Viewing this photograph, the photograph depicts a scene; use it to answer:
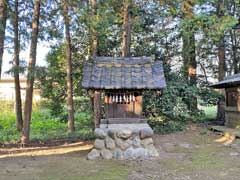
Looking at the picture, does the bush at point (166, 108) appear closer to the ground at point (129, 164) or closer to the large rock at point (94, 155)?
the ground at point (129, 164)

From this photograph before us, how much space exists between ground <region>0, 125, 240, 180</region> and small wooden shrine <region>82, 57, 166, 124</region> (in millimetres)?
1329

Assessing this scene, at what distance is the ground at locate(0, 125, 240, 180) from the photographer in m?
6.42

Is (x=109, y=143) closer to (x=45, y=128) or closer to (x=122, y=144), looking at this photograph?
(x=122, y=144)

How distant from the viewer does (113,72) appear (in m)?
9.19

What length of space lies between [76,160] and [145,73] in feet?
9.79

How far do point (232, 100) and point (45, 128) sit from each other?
8.21 metres

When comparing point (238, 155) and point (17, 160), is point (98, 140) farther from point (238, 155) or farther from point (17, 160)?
point (238, 155)

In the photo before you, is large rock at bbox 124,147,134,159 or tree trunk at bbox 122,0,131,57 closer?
large rock at bbox 124,147,134,159

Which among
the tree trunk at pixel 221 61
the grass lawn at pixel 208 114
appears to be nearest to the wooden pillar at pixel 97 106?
the grass lawn at pixel 208 114

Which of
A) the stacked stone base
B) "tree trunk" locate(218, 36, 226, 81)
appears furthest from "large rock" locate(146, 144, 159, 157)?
"tree trunk" locate(218, 36, 226, 81)

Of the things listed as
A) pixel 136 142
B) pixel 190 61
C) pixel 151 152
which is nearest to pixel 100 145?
pixel 136 142

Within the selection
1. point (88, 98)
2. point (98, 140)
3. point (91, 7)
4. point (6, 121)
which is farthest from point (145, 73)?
point (6, 121)

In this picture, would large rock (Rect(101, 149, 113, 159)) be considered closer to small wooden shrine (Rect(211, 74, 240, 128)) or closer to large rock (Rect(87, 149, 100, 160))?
large rock (Rect(87, 149, 100, 160))

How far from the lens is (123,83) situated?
872cm
